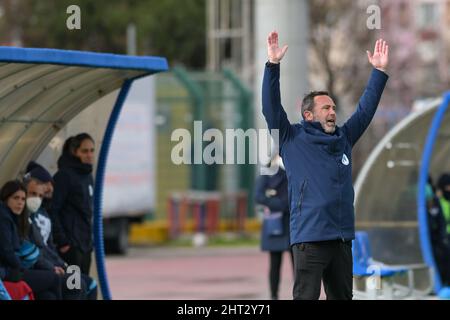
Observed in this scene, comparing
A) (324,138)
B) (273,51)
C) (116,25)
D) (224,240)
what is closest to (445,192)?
(324,138)

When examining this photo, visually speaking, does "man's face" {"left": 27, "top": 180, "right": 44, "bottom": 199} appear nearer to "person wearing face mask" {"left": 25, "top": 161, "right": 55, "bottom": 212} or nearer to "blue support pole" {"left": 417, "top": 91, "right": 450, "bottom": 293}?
"person wearing face mask" {"left": 25, "top": 161, "right": 55, "bottom": 212}

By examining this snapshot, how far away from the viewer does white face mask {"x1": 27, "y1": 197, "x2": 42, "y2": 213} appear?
11.1 m

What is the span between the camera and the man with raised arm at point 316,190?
8672 millimetres

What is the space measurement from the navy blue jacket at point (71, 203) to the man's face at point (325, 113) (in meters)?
3.13

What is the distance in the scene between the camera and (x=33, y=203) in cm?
1115

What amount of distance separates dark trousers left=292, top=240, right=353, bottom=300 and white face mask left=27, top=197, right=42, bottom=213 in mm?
2989

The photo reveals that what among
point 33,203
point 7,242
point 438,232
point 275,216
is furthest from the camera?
point 438,232

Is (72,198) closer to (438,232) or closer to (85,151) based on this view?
(85,151)

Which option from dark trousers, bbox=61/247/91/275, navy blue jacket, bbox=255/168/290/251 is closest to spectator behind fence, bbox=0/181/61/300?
dark trousers, bbox=61/247/91/275

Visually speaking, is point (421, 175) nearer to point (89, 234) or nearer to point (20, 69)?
point (89, 234)

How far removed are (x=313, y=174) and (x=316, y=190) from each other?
0.10 metres

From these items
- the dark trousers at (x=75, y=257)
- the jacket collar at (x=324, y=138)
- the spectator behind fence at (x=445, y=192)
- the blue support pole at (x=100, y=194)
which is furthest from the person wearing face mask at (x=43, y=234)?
the spectator behind fence at (x=445, y=192)
